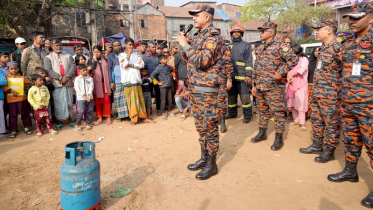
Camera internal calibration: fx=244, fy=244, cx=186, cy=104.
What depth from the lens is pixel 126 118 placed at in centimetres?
672

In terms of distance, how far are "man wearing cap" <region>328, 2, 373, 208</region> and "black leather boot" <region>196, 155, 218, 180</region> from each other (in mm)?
1715

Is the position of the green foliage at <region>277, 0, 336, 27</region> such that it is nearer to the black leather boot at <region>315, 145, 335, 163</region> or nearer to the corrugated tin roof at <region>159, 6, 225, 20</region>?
Answer: the corrugated tin roof at <region>159, 6, 225, 20</region>

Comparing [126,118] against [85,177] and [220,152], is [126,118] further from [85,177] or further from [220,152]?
[85,177]

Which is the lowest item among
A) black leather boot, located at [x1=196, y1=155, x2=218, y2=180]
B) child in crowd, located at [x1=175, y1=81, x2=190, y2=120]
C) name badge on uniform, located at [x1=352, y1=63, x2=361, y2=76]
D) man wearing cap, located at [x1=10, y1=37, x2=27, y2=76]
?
black leather boot, located at [x1=196, y1=155, x2=218, y2=180]

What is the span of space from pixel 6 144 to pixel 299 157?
5677mm

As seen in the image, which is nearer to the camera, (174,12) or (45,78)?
(45,78)

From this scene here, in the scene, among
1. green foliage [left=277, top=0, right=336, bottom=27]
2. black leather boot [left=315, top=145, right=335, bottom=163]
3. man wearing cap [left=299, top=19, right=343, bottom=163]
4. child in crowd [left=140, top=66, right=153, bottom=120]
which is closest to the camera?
man wearing cap [left=299, top=19, right=343, bottom=163]

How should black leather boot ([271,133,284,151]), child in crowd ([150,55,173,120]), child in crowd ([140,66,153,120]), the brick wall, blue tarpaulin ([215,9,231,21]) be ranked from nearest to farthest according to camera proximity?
1. black leather boot ([271,133,284,151])
2. child in crowd ([140,66,153,120])
3. child in crowd ([150,55,173,120])
4. the brick wall
5. blue tarpaulin ([215,9,231,21])

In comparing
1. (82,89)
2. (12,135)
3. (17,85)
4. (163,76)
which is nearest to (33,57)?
(17,85)

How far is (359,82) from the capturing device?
9.07 ft

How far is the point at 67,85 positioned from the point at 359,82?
19.5 ft

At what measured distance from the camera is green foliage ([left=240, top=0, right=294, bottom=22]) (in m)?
30.4

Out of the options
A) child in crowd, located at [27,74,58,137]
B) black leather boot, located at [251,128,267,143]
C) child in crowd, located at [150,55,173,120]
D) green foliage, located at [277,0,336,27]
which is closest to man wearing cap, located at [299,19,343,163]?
black leather boot, located at [251,128,267,143]

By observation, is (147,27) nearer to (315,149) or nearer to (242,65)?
(242,65)
